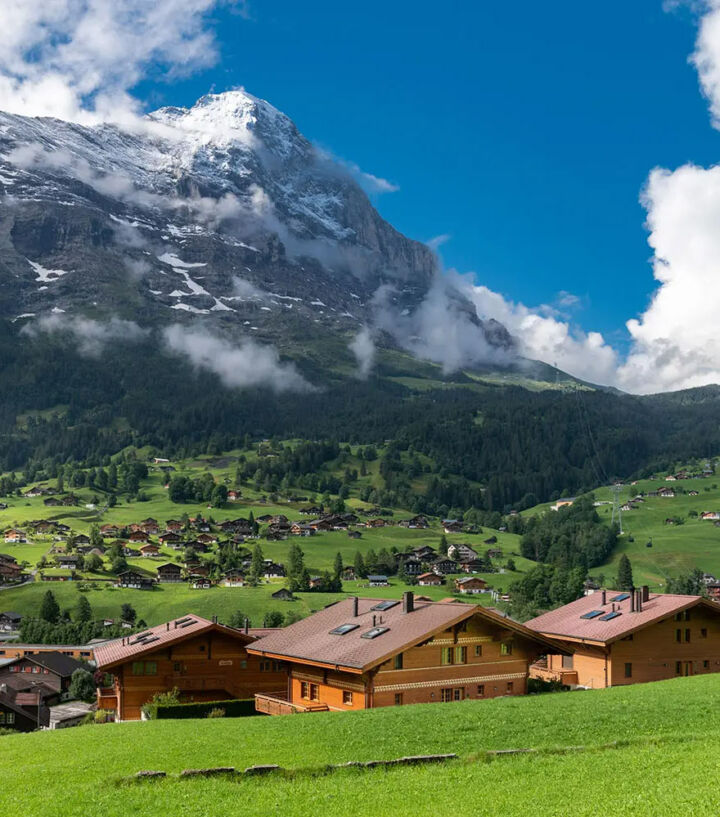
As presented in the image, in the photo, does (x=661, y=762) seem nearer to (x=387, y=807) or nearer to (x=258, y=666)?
(x=387, y=807)

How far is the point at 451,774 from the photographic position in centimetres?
2347

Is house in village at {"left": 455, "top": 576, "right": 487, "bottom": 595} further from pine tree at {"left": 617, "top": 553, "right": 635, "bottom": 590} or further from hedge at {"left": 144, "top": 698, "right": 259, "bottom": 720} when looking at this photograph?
hedge at {"left": 144, "top": 698, "right": 259, "bottom": 720}

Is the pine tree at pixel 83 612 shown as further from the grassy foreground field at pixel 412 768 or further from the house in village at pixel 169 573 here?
the grassy foreground field at pixel 412 768

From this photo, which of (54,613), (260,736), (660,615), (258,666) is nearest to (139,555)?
(54,613)

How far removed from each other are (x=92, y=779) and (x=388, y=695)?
68.3 feet

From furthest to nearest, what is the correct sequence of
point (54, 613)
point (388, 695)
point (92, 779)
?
point (54, 613) < point (388, 695) < point (92, 779)

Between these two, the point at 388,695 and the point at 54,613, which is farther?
the point at 54,613

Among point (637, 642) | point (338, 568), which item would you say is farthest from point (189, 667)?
point (338, 568)

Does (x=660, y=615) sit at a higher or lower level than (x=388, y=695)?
higher

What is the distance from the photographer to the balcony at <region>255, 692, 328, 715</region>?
149 feet

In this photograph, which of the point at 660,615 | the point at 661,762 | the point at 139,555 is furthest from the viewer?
the point at 139,555

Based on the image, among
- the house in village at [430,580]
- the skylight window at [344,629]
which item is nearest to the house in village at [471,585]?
the house in village at [430,580]

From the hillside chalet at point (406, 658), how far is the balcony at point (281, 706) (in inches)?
2.2

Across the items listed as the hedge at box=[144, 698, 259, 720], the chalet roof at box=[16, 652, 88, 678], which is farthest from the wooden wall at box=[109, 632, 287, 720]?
the chalet roof at box=[16, 652, 88, 678]
